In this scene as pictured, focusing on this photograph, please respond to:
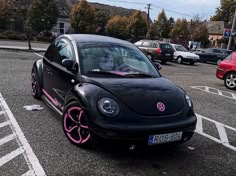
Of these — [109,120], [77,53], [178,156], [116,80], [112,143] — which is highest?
[77,53]

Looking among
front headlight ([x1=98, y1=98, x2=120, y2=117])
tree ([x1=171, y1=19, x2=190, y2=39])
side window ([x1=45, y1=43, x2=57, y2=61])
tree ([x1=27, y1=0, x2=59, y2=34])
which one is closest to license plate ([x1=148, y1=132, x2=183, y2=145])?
front headlight ([x1=98, y1=98, x2=120, y2=117])

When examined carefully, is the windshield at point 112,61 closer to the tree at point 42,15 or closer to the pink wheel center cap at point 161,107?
the pink wheel center cap at point 161,107

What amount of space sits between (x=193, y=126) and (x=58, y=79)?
7.60 feet

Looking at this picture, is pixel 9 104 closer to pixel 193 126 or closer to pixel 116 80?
pixel 116 80

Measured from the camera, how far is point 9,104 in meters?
5.89

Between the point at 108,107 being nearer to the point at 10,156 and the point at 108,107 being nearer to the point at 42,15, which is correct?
the point at 10,156

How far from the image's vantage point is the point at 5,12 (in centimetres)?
4022

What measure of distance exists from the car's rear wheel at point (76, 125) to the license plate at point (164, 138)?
78 centimetres

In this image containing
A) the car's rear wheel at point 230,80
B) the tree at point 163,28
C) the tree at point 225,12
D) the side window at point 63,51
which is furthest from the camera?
the tree at point 225,12

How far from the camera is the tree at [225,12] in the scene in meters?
70.2

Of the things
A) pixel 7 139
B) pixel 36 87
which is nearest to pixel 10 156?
pixel 7 139

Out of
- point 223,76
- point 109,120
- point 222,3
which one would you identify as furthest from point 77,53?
point 222,3

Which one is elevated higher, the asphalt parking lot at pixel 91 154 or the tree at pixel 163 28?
the tree at pixel 163 28

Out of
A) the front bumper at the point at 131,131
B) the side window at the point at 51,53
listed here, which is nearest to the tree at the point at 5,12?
the side window at the point at 51,53
